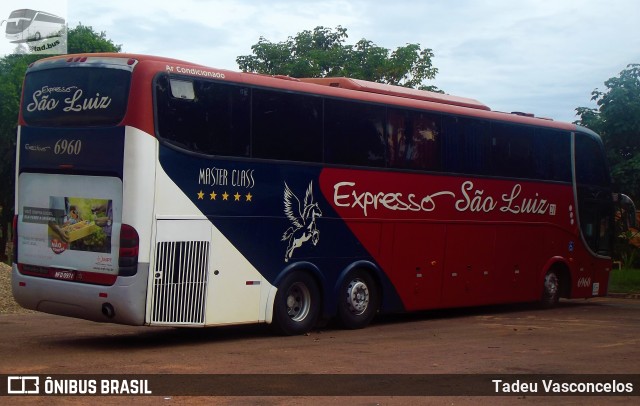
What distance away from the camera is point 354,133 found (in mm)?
16250

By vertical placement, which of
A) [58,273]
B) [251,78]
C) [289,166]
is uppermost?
[251,78]

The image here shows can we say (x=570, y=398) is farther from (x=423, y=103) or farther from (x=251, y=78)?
(x=423, y=103)

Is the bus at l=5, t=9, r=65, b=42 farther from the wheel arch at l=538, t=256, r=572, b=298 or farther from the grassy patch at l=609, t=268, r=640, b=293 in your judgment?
the wheel arch at l=538, t=256, r=572, b=298

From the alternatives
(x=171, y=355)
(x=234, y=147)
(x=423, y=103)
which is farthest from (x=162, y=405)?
(x=423, y=103)

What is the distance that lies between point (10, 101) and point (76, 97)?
30.1m

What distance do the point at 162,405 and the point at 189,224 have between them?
4.78m

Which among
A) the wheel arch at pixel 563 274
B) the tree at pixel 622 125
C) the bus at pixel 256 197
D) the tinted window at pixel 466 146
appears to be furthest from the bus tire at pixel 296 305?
the tree at pixel 622 125

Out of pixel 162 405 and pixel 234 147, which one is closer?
pixel 162 405

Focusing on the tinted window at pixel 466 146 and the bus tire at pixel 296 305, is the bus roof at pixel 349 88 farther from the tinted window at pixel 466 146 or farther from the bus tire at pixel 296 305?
the bus tire at pixel 296 305

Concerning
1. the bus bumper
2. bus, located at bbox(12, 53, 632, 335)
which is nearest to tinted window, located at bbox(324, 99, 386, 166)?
bus, located at bbox(12, 53, 632, 335)

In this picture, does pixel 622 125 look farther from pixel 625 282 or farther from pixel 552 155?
pixel 552 155

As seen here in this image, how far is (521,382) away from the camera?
10.7m

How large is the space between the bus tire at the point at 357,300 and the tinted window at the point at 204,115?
3188mm

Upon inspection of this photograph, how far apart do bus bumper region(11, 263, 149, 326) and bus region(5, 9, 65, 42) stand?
24.6 metres
